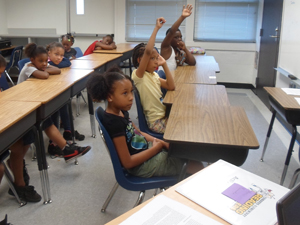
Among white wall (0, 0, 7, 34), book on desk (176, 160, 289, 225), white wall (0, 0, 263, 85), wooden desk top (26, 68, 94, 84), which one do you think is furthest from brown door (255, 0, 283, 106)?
white wall (0, 0, 7, 34)

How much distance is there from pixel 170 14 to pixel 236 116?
4.64 m

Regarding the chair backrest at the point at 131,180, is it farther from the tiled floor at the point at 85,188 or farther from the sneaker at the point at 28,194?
the sneaker at the point at 28,194

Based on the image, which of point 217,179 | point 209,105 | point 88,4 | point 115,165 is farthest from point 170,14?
point 217,179

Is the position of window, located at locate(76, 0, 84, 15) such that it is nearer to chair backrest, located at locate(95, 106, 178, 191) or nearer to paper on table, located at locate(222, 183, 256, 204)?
chair backrest, located at locate(95, 106, 178, 191)

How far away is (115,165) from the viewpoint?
155cm

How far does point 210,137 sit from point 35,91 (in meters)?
1.36

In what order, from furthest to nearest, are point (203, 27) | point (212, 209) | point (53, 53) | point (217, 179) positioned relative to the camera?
point (203, 27), point (53, 53), point (217, 179), point (212, 209)

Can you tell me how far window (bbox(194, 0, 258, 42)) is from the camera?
573 centimetres

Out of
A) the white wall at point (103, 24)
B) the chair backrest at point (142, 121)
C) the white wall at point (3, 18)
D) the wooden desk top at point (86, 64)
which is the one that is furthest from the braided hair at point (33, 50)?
the white wall at point (3, 18)

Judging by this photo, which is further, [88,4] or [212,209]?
[88,4]

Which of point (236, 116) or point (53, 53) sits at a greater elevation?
point (53, 53)

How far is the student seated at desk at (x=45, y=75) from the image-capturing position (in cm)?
243

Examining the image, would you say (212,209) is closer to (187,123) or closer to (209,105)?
(187,123)

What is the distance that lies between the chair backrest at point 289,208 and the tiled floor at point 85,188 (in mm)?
1507
